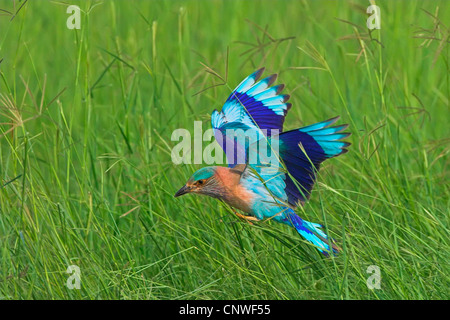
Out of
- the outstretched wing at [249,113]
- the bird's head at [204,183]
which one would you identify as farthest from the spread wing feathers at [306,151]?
the bird's head at [204,183]

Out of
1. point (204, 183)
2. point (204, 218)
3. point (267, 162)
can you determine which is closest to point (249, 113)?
point (267, 162)

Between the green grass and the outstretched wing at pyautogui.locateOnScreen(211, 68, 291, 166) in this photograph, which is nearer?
the green grass

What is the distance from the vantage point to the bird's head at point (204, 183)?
2.90m

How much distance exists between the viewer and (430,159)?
162 inches

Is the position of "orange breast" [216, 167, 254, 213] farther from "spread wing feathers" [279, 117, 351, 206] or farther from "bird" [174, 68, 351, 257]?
"spread wing feathers" [279, 117, 351, 206]

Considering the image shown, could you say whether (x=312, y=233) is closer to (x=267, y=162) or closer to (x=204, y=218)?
(x=267, y=162)

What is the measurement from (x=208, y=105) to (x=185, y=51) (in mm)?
795

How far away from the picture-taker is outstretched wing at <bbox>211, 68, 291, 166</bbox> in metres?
3.04

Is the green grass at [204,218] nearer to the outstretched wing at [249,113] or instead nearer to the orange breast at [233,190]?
the orange breast at [233,190]

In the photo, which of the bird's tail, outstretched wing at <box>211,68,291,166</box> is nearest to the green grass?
the bird's tail

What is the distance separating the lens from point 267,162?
2.90 m

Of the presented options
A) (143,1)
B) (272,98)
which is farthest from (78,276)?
(143,1)

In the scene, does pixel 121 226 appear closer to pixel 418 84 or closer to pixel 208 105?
pixel 208 105

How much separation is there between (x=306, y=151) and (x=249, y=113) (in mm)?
331
